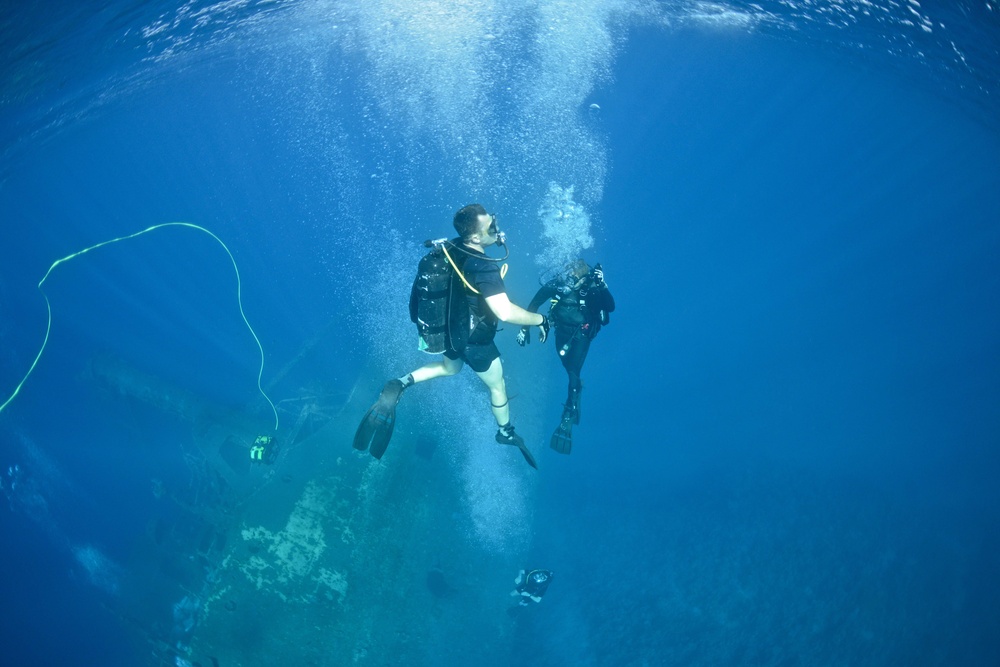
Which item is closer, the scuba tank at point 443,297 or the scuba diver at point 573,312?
the scuba tank at point 443,297

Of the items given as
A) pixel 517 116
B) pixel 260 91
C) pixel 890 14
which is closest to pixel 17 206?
pixel 260 91

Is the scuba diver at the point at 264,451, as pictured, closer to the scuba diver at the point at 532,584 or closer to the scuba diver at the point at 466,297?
the scuba diver at the point at 532,584

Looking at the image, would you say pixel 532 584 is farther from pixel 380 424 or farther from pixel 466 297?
pixel 466 297

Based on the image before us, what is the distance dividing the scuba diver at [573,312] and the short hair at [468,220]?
1.66 meters

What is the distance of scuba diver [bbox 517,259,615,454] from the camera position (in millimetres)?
5098

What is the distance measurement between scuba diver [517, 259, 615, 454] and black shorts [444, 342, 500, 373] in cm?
86

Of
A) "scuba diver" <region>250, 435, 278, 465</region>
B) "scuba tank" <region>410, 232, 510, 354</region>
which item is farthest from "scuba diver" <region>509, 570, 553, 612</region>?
"scuba tank" <region>410, 232, 510, 354</region>

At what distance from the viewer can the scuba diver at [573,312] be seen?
510cm

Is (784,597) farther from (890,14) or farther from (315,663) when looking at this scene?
(890,14)

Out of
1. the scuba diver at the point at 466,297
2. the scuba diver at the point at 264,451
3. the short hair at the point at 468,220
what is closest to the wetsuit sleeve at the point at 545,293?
the scuba diver at the point at 466,297

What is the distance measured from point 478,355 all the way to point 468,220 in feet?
3.87

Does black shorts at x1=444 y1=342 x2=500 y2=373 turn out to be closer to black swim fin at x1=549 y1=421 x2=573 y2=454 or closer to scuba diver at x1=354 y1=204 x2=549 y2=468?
scuba diver at x1=354 y1=204 x2=549 y2=468

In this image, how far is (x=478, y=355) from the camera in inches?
148

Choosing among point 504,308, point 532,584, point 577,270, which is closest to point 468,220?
point 504,308
